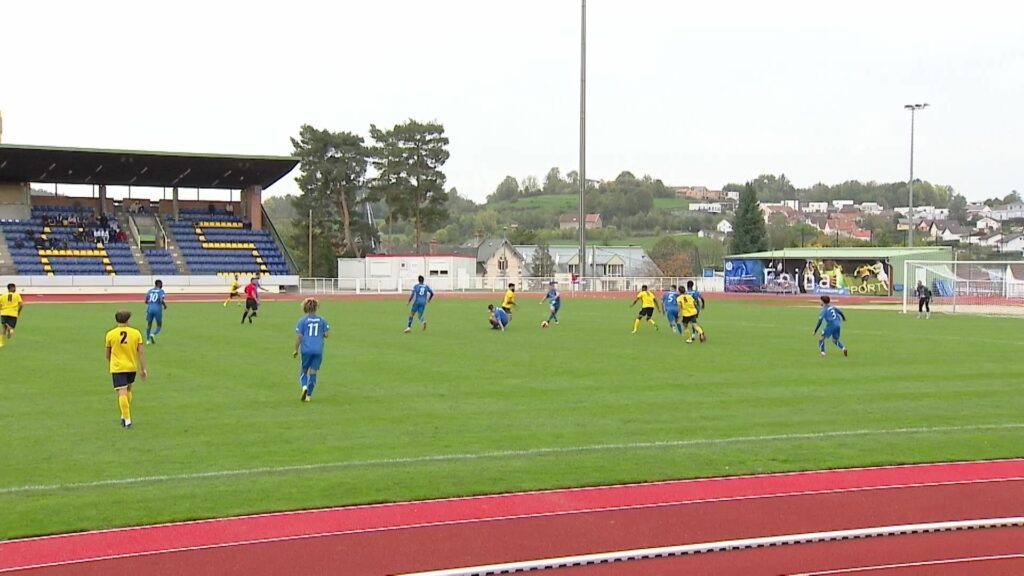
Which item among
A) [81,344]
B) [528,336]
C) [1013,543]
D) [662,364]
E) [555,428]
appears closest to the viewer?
[1013,543]

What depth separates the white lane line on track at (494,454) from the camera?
1012 cm

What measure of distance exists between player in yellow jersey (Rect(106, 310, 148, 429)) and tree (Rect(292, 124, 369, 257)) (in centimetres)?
7426

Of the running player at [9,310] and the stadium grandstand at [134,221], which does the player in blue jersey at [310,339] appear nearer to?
the running player at [9,310]

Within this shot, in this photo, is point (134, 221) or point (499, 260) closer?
point (134, 221)

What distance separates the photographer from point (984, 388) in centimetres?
1752

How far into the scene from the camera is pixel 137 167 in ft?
216

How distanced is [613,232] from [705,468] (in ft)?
523

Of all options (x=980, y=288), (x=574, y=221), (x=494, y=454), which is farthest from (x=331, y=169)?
(x=574, y=221)

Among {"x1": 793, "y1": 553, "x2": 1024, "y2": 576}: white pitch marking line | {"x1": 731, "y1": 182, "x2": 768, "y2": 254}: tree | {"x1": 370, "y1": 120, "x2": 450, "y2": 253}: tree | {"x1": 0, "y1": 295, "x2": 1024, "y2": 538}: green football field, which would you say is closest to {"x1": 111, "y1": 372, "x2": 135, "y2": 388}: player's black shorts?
{"x1": 0, "y1": 295, "x2": 1024, "y2": 538}: green football field

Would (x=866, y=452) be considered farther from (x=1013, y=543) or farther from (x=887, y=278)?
(x=887, y=278)

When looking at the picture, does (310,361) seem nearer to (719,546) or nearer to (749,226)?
(719,546)

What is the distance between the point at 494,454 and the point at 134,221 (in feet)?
207

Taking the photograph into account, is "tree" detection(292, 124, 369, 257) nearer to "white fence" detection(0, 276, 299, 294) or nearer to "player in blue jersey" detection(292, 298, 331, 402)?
"white fence" detection(0, 276, 299, 294)

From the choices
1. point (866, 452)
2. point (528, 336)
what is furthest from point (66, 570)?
point (528, 336)
